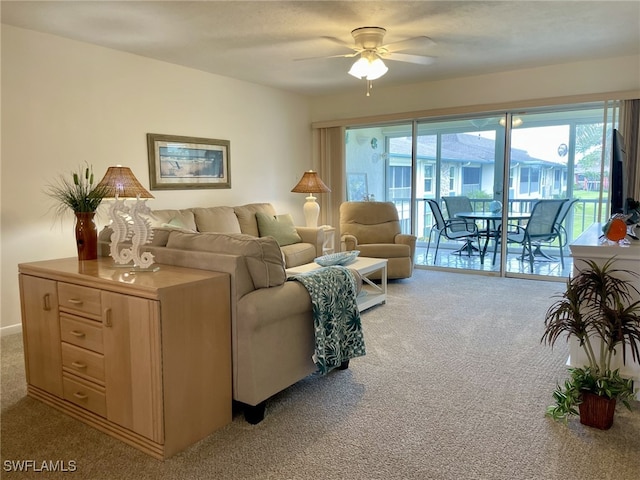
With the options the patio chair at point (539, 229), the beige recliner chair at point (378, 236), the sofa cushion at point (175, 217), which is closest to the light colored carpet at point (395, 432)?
the sofa cushion at point (175, 217)

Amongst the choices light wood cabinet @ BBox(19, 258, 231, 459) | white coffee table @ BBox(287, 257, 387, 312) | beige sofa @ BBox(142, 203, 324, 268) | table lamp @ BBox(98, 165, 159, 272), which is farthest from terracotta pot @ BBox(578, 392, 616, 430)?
beige sofa @ BBox(142, 203, 324, 268)

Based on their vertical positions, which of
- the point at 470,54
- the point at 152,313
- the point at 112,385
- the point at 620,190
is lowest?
the point at 112,385

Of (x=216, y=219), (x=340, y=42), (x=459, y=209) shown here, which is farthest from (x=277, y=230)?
(x=459, y=209)

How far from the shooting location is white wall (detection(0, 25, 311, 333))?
12.1 ft

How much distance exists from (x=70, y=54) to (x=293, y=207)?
3486 mm

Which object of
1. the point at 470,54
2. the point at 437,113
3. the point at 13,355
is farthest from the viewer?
the point at 437,113

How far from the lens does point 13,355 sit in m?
3.26

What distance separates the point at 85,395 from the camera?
2299 millimetres

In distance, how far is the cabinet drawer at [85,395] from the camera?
222cm

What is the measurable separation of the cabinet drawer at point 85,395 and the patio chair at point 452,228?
16.2 ft

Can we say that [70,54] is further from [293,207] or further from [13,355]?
[293,207]

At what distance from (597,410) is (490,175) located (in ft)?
13.5

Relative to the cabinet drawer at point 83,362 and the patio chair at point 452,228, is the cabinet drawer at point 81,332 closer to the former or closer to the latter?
the cabinet drawer at point 83,362

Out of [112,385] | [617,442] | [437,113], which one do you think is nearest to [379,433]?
[617,442]
